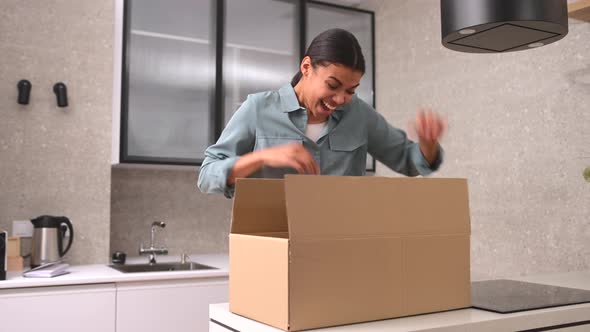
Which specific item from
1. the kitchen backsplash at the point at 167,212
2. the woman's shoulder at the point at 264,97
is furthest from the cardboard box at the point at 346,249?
the kitchen backsplash at the point at 167,212

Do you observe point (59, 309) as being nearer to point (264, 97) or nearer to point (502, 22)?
point (264, 97)

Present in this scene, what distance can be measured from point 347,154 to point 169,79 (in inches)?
66.8

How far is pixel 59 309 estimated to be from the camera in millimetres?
2461

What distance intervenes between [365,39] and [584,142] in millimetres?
1674

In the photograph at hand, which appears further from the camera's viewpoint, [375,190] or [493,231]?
[493,231]

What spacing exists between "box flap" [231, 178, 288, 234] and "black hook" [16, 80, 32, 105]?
2064mm

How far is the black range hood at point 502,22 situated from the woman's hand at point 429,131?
23 cm

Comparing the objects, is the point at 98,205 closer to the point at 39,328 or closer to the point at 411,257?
the point at 39,328

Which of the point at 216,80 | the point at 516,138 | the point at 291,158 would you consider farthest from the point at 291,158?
the point at 216,80

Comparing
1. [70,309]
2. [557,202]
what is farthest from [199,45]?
[557,202]

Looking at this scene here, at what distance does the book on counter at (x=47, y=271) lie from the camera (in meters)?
2.45

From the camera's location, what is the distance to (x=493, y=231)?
2.82 metres

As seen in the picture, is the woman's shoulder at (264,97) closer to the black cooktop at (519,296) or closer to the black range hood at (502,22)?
the black range hood at (502,22)

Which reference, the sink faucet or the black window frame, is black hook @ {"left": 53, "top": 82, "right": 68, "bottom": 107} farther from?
the sink faucet
